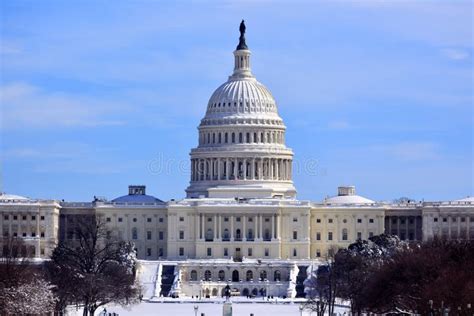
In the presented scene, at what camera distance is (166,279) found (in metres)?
193

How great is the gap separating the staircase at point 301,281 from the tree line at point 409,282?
91.6 ft

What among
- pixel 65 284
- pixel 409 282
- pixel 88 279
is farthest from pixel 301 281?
pixel 409 282

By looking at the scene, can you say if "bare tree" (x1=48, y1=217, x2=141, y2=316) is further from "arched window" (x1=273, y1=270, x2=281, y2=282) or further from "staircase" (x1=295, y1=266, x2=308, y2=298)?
"arched window" (x1=273, y1=270, x2=281, y2=282)

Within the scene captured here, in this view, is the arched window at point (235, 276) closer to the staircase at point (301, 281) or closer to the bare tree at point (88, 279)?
the staircase at point (301, 281)

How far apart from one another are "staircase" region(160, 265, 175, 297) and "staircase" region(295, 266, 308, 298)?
11686mm

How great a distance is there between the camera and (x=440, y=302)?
105812 mm

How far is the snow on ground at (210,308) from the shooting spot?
486 feet

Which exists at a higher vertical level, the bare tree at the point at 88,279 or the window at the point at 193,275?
the window at the point at 193,275

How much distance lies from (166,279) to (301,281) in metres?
12.5

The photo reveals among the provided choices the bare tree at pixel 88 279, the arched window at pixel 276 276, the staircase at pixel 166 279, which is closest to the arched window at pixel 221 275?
the staircase at pixel 166 279

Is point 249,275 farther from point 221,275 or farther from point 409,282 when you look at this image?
point 409,282

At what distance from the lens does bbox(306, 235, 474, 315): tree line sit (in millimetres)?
106250

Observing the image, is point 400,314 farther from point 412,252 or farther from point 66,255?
point 66,255

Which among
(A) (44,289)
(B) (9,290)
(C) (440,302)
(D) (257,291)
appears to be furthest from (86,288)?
(D) (257,291)
